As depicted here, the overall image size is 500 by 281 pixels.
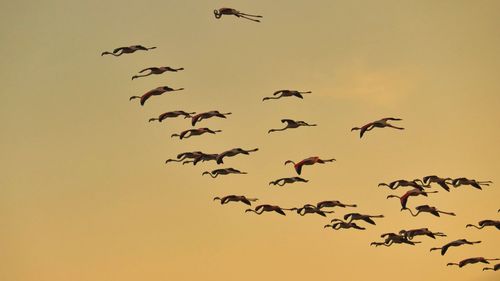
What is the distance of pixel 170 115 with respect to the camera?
3725 inches

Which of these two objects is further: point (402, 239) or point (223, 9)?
point (402, 239)

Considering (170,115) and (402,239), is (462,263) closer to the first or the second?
(402,239)

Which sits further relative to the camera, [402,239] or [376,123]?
[402,239]

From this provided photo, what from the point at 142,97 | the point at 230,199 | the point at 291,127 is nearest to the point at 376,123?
the point at 291,127

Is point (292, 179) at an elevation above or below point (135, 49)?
below

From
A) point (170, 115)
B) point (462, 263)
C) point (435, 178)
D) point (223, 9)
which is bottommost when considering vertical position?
point (462, 263)

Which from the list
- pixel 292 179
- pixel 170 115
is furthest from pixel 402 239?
pixel 170 115

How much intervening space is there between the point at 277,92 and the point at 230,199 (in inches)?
408

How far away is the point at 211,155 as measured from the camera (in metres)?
94.9

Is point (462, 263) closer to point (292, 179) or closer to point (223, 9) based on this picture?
point (292, 179)

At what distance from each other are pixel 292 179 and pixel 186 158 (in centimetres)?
1043

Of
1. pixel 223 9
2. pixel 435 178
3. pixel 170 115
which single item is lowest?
pixel 435 178

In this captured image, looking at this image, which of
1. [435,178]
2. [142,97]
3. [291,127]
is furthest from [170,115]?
[435,178]

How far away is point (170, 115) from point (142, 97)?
4.43m
